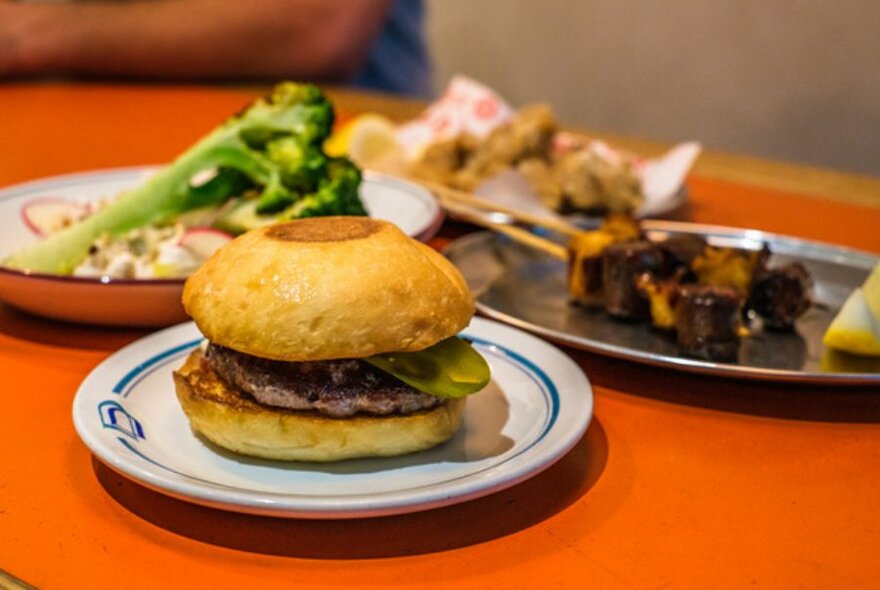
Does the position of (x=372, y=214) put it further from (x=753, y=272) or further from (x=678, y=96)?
(x=678, y=96)

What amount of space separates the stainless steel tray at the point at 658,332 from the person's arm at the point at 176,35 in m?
3.03

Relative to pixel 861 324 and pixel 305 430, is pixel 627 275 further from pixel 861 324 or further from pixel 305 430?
pixel 305 430

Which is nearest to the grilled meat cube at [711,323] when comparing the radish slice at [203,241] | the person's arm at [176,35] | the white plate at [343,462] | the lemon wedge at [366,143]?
the white plate at [343,462]

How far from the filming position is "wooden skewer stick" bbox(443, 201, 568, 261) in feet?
7.96

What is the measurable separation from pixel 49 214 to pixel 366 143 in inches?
43.9

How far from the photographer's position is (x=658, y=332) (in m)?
2.10

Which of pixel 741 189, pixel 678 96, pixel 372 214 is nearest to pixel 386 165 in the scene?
pixel 372 214

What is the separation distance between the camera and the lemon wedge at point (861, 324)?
189 cm

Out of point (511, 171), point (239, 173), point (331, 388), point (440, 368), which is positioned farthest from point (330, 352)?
point (511, 171)

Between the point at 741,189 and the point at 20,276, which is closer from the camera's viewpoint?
the point at 20,276

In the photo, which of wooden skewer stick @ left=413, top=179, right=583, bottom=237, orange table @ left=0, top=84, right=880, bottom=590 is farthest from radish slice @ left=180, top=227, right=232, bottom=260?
wooden skewer stick @ left=413, top=179, right=583, bottom=237

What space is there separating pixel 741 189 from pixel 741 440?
1.87m

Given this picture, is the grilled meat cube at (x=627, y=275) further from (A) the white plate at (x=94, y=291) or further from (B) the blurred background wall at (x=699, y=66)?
(B) the blurred background wall at (x=699, y=66)

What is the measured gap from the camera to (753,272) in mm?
2158
